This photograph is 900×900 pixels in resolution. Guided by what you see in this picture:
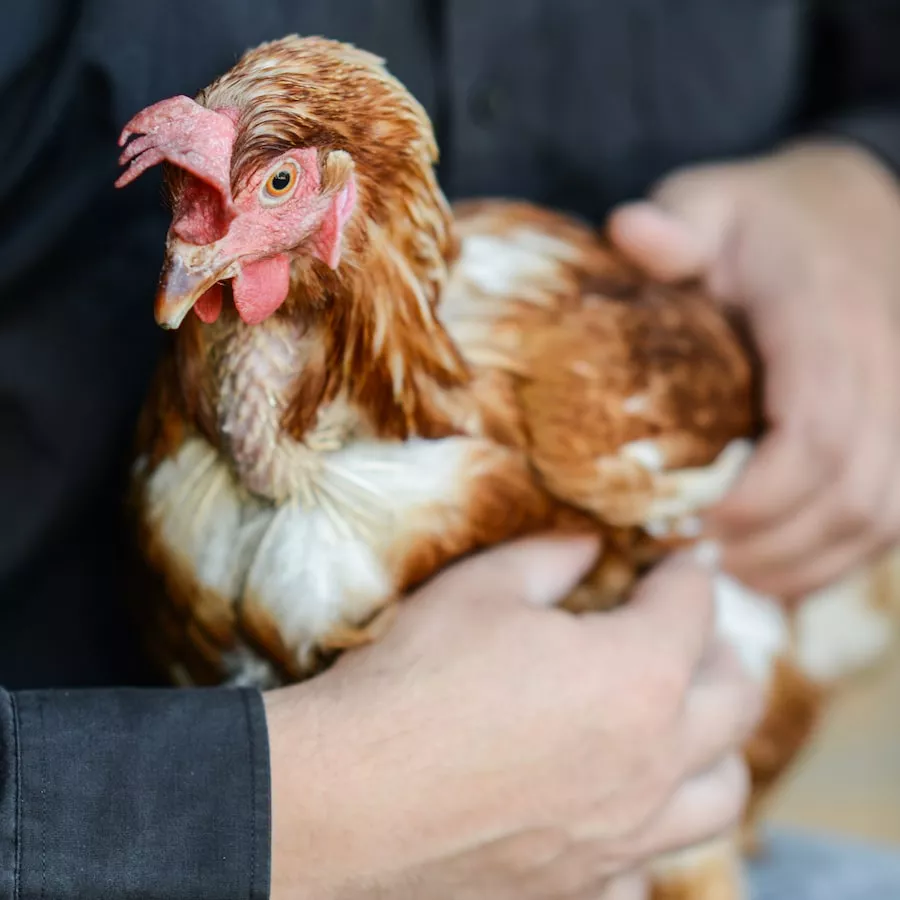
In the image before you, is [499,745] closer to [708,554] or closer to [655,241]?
[708,554]

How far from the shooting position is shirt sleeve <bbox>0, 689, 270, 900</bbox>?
1.82 ft

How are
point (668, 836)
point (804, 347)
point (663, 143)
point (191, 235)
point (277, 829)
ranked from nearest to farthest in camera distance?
point (191, 235) → point (277, 829) → point (668, 836) → point (804, 347) → point (663, 143)

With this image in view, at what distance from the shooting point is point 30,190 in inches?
25.5

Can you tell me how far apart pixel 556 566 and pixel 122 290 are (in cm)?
31

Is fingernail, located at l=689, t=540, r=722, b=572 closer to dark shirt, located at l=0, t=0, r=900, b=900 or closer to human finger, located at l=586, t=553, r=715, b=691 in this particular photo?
human finger, located at l=586, t=553, r=715, b=691

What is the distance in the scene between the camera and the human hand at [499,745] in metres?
0.60

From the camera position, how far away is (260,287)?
532mm

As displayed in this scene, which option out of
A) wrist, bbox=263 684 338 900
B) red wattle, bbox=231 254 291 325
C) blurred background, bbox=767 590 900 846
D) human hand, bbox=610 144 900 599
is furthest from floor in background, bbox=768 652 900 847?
red wattle, bbox=231 254 291 325

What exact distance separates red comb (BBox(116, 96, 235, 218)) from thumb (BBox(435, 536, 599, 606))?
28 cm

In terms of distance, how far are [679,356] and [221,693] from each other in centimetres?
38

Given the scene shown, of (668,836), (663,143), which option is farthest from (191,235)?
(663,143)

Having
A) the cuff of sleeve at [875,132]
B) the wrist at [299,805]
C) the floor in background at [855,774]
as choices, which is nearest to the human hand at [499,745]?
the wrist at [299,805]

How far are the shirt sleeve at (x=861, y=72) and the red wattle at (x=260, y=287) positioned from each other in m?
0.71

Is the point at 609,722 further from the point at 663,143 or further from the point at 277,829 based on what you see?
the point at 663,143
